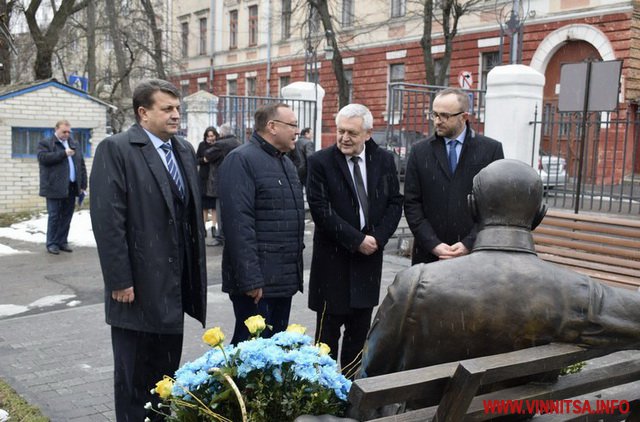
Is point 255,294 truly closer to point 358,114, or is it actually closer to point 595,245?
point 358,114

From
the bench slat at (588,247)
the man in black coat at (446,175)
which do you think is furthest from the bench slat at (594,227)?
the man in black coat at (446,175)

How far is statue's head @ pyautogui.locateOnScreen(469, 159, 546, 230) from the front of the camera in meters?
2.26

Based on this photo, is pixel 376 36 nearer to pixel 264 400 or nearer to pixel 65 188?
pixel 65 188

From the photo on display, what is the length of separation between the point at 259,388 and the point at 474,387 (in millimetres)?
703

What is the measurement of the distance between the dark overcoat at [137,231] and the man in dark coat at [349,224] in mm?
1089

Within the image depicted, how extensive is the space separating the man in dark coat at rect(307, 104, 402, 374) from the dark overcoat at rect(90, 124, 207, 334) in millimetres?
1089

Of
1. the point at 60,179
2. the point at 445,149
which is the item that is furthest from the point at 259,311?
the point at 60,179

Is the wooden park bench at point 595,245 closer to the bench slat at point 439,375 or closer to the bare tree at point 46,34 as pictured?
the bench slat at point 439,375

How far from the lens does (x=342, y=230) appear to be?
4.41 metres

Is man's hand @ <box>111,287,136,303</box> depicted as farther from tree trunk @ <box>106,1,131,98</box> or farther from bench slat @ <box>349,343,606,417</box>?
tree trunk @ <box>106,1,131,98</box>

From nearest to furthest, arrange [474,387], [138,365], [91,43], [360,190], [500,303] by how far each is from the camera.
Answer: [474,387] < [500,303] < [138,365] < [360,190] < [91,43]

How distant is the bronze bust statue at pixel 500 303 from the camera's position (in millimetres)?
2152

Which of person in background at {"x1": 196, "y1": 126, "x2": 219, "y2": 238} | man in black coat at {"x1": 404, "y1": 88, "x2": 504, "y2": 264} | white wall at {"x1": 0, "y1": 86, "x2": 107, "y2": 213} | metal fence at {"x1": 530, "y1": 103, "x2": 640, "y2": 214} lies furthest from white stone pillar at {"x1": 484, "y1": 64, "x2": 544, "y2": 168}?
white wall at {"x1": 0, "y1": 86, "x2": 107, "y2": 213}

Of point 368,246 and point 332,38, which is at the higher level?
point 332,38
